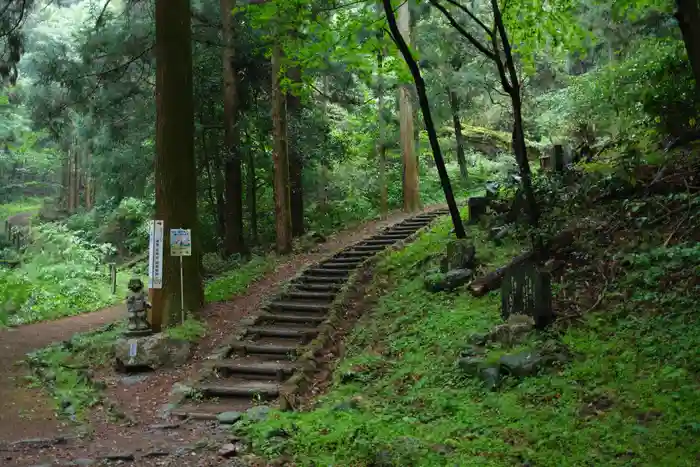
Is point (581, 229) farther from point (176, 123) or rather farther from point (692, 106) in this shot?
point (176, 123)

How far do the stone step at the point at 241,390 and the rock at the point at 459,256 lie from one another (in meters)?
3.76

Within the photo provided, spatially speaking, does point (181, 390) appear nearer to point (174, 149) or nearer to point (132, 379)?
point (132, 379)

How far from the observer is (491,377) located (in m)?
6.12

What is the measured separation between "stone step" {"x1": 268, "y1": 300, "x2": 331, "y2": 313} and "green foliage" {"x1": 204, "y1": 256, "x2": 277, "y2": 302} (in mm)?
1335

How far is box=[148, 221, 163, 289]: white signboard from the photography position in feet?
31.6

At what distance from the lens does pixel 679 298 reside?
6.32 m

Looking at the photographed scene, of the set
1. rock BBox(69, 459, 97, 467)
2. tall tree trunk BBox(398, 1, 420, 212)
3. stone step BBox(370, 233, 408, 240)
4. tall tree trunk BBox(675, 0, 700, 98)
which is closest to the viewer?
tall tree trunk BBox(675, 0, 700, 98)

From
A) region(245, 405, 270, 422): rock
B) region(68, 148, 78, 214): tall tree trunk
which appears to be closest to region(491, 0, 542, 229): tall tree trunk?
region(245, 405, 270, 422): rock

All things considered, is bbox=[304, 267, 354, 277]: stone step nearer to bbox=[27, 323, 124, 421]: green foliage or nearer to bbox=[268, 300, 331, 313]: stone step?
bbox=[268, 300, 331, 313]: stone step

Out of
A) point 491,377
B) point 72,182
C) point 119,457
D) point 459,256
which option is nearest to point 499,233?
point 459,256

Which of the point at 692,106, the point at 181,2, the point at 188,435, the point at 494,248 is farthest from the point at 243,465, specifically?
the point at 692,106

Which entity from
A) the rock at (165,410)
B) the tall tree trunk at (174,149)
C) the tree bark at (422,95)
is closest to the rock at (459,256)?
the tree bark at (422,95)


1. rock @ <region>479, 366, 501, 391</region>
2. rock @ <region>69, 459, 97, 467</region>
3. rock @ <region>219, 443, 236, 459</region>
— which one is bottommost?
rock @ <region>69, 459, 97, 467</region>

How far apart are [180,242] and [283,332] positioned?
2.29 m
